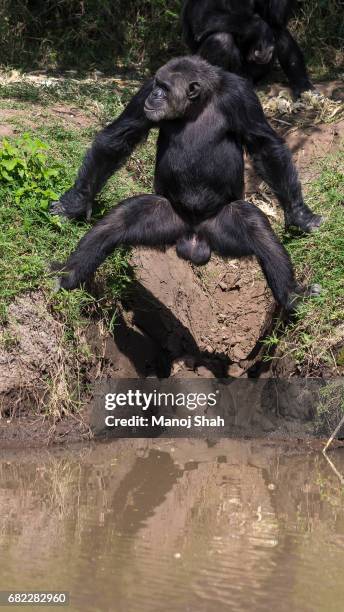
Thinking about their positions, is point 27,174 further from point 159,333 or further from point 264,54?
point 264,54

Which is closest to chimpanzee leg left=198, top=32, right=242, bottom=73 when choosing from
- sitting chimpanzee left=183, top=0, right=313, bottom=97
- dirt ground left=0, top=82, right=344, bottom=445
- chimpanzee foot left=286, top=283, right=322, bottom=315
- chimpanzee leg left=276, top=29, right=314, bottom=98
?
sitting chimpanzee left=183, top=0, right=313, bottom=97

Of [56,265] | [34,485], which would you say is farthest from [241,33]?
[34,485]

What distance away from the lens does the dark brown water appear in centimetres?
466

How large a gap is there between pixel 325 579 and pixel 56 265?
10.1 feet

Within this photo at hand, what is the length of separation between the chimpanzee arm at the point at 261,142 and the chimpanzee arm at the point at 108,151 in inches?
22.3

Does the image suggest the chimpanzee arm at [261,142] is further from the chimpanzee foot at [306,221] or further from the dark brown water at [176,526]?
the dark brown water at [176,526]

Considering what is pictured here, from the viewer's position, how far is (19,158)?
24.5 feet

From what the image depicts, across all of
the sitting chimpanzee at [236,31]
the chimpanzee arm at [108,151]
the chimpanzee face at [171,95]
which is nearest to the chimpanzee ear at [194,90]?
the chimpanzee face at [171,95]

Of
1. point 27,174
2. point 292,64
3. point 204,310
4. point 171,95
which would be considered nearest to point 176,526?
point 171,95

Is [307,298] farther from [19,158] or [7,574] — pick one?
[7,574]

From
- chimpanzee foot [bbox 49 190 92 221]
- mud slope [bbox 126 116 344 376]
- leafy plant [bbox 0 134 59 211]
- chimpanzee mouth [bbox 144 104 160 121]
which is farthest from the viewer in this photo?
mud slope [bbox 126 116 344 376]

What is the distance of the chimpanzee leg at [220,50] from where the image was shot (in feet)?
31.0

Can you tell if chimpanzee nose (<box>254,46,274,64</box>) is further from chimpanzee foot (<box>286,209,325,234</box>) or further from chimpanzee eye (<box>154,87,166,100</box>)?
chimpanzee eye (<box>154,87,166,100</box>)

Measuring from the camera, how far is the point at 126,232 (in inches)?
264
